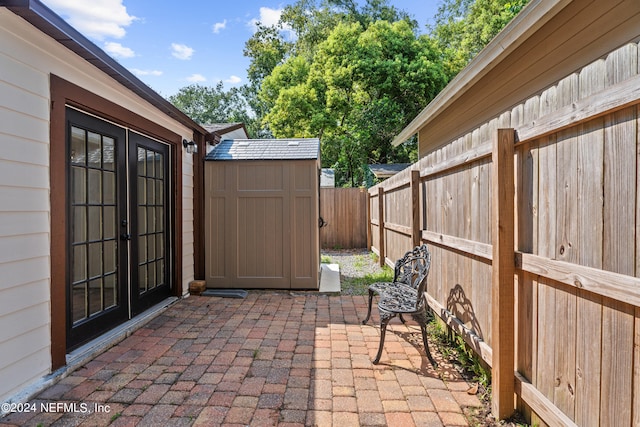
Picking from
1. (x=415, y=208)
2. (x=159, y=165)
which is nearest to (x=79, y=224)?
(x=159, y=165)

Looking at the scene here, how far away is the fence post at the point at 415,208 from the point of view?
4148 millimetres

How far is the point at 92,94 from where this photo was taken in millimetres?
3008

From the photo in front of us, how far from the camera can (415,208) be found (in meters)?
4.19

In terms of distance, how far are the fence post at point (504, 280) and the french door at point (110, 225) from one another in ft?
10.6

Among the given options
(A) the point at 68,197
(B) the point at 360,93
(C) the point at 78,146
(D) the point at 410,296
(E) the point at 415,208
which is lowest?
(D) the point at 410,296

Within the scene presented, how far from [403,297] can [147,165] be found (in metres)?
3.30

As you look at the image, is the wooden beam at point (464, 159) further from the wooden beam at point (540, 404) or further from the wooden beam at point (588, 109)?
the wooden beam at point (540, 404)

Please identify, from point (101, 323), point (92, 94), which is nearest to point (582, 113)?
point (92, 94)

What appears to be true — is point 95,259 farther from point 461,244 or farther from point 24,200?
point 461,244

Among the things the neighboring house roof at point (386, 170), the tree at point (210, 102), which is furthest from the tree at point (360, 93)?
the tree at point (210, 102)

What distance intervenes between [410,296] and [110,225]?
2.99 meters

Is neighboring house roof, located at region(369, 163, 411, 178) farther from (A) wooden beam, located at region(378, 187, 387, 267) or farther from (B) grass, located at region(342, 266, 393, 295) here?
(B) grass, located at region(342, 266, 393, 295)

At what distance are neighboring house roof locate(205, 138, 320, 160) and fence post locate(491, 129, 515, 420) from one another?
3424 millimetres

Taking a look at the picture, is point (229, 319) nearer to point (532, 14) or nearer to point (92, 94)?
point (92, 94)
